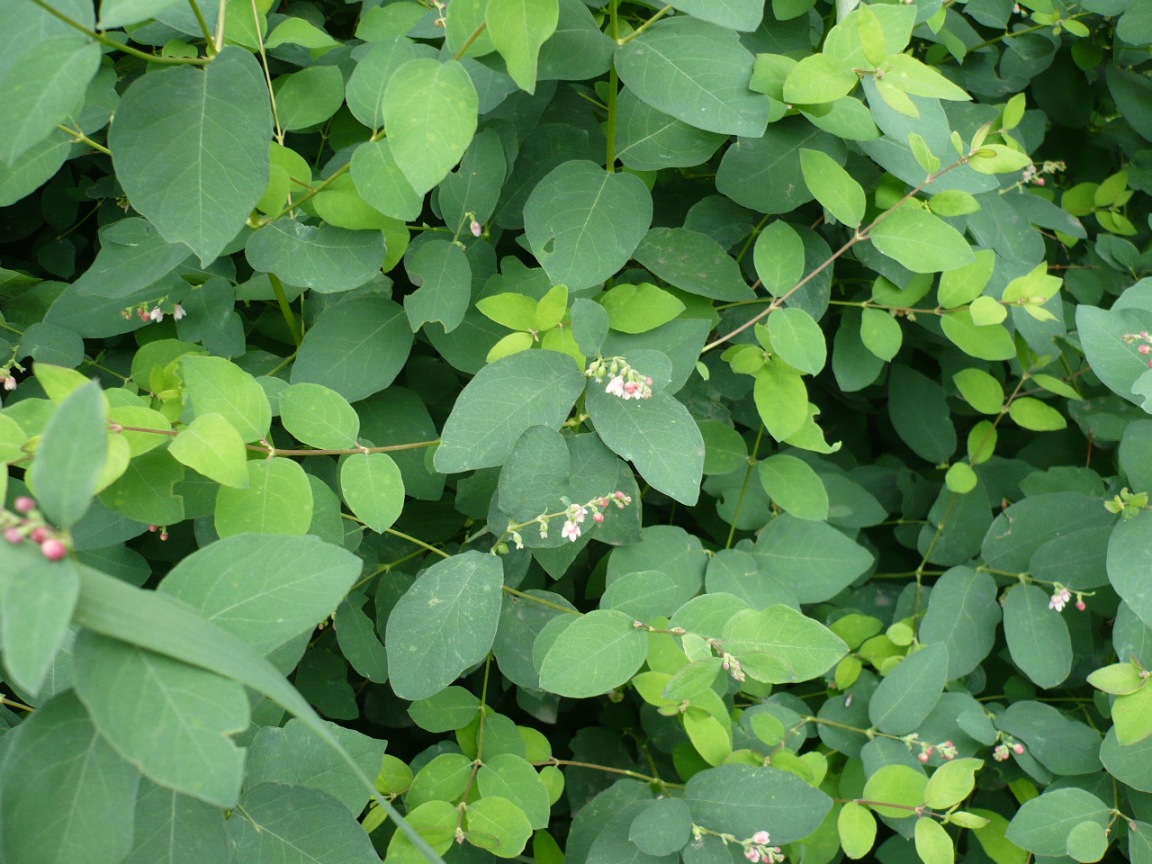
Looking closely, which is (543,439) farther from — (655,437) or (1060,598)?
(1060,598)

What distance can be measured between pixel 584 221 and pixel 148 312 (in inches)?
22.8

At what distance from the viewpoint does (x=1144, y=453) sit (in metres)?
1.21

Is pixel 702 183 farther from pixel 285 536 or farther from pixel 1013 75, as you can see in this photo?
pixel 285 536

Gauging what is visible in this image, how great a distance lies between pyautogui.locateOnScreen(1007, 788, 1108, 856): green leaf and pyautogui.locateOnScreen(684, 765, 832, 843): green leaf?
0.36 meters

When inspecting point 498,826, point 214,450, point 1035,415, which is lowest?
point 498,826

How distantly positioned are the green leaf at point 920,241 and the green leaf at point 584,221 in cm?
33

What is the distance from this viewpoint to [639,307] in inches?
42.2

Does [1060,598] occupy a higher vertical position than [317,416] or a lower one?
lower

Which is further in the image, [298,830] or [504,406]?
[504,406]

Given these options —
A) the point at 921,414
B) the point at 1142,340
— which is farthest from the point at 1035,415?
the point at 1142,340

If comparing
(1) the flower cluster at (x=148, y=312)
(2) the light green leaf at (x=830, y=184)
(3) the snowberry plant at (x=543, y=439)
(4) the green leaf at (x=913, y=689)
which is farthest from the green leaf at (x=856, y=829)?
(1) the flower cluster at (x=148, y=312)

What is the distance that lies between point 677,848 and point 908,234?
2.58 ft

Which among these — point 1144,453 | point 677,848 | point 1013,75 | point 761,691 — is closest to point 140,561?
point 677,848

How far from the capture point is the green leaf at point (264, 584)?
0.65m
